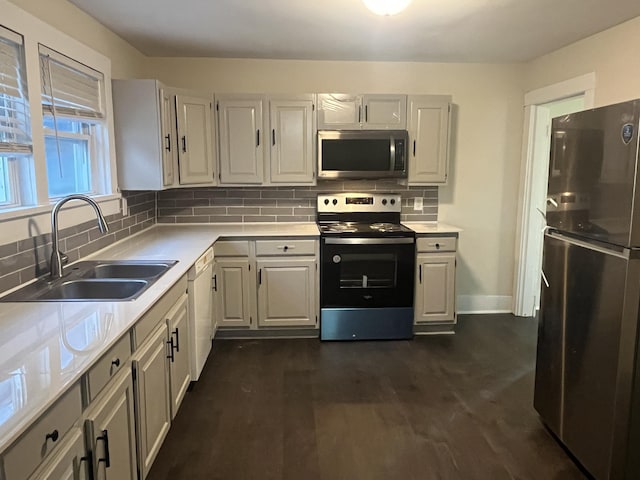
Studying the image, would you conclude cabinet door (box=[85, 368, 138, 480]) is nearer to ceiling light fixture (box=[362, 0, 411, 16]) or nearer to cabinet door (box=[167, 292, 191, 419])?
cabinet door (box=[167, 292, 191, 419])

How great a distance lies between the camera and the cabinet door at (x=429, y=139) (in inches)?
153

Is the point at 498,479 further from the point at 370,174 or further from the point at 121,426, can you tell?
the point at 370,174

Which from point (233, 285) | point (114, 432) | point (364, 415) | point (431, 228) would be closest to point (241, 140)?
point (233, 285)

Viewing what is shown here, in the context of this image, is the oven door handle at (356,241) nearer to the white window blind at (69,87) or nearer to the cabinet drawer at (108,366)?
the white window blind at (69,87)

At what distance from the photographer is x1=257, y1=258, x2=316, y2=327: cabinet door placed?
Result: 3744 millimetres

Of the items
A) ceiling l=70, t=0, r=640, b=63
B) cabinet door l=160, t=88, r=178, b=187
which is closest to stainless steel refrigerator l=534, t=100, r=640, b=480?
ceiling l=70, t=0, r=640, b=63

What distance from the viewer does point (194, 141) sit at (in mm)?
3693

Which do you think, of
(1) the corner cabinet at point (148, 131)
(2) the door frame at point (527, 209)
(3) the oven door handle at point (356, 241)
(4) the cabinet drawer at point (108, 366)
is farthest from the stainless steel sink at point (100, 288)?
(2) the door frame at point (527, 209)

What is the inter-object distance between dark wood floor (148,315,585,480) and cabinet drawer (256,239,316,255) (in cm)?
73

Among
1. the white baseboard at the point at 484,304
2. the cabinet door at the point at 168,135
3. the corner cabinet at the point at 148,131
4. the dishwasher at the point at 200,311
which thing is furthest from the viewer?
the white baseboard at the point at 484,304

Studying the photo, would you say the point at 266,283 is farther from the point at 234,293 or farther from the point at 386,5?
the point at 386,5

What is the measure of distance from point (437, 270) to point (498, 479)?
187 cm

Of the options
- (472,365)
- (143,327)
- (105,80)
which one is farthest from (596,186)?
(105,80)

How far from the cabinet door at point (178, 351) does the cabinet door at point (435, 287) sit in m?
1.90
